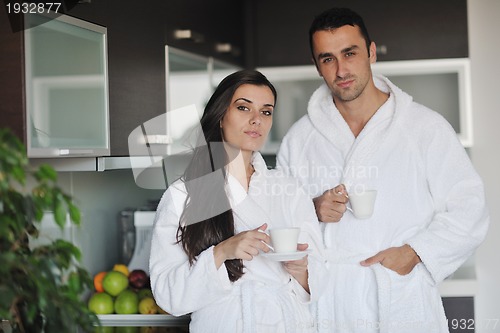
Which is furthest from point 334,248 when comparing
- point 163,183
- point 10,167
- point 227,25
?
point 227,25

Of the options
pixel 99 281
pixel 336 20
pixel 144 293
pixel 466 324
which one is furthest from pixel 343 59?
pixel 466 324

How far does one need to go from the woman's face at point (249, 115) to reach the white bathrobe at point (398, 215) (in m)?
0.32

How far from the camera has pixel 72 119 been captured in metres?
1.76

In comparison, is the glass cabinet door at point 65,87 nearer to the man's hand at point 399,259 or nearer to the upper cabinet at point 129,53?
the upper cabinet at point 129,53

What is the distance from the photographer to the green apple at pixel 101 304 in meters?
2.04

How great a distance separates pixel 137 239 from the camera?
7.49ft

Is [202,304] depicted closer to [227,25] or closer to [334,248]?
[334,248]

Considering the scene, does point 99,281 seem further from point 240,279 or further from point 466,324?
point 466,324

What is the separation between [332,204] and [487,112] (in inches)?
50.0

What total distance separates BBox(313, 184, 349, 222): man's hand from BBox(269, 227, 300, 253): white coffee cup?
32 cm

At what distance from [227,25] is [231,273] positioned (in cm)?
135

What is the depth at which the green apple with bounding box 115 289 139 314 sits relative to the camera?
204 cm

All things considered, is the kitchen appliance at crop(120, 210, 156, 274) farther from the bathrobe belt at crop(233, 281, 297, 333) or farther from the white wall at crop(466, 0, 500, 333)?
the white wall at crop(466, 0, 500, 333)

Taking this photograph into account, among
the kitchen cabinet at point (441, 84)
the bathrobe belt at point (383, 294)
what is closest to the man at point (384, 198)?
the bathrobe belt at point (383, 294)
